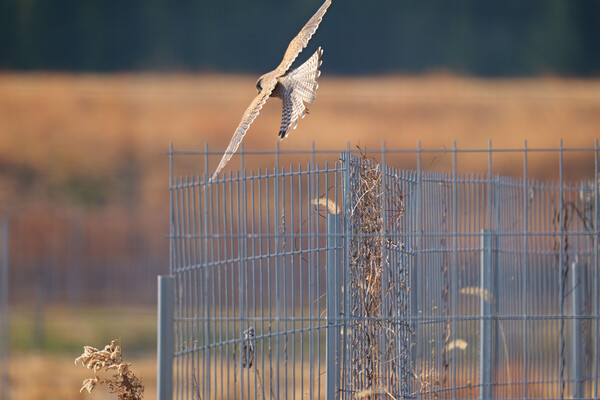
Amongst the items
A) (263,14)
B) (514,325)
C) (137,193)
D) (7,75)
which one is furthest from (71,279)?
(514,325)

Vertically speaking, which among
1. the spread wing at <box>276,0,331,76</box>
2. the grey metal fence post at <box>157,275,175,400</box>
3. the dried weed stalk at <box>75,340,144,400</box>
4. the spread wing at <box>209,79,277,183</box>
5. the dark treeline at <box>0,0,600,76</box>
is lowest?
the dried weed stalk at <box>75,340,144,400</box>

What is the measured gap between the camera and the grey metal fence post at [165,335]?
5.05 metres

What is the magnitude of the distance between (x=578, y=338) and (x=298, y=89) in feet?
10.7

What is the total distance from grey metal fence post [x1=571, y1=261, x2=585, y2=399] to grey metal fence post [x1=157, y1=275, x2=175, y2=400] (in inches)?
139

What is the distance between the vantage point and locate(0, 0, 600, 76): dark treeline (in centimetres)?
1481

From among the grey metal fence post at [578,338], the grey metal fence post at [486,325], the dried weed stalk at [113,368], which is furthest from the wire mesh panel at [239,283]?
the grey metal fence post at [578,338]

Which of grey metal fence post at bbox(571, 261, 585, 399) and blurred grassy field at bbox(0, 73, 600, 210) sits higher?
blurred grassy field at bbox(0, 73, 600, 210)

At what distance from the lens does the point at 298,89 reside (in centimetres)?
639

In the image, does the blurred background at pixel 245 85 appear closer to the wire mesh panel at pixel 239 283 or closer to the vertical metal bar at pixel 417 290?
the vertical metal bar at pixel 417 290

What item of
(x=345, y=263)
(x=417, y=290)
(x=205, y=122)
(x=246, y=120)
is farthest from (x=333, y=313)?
(x=205, y=122)

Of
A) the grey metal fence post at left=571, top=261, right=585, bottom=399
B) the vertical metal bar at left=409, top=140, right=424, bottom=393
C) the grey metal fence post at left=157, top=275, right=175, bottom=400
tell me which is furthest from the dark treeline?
the grey metal fence post at left=157, top=275, right=175, bottom=400

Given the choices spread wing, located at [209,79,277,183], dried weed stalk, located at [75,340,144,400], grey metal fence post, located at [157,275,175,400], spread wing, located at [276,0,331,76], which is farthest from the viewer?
spread wing, located at [276,0,331,76]

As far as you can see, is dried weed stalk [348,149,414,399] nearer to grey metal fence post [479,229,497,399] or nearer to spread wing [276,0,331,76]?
grey metal fence post [479,229,497,399]

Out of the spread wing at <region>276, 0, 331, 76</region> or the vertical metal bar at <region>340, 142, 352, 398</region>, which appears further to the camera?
the spread wing at <region>276, 0, 331, 76</region>
